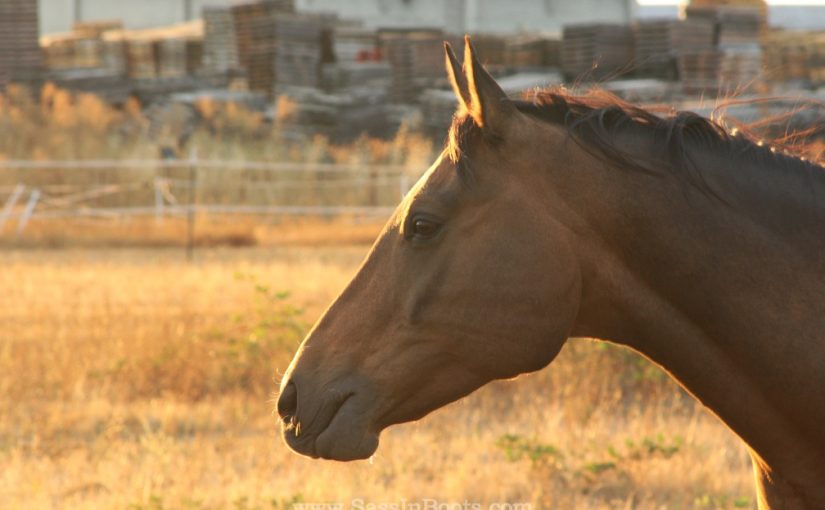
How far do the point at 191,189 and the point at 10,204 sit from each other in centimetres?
278

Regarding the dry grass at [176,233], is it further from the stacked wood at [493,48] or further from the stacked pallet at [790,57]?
the stacked pallet at [790,57]

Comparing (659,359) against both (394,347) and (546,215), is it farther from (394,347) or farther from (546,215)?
(394,347)

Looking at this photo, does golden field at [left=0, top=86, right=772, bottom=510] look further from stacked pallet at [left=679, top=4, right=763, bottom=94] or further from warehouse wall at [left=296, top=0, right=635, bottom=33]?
warehouse wall at [left=296, top=0, right=635, bottom=33]

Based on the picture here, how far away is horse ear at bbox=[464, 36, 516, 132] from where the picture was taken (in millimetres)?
2768

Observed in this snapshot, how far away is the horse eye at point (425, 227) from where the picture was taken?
2.85 m

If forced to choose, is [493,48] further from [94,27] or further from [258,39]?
[94,27]

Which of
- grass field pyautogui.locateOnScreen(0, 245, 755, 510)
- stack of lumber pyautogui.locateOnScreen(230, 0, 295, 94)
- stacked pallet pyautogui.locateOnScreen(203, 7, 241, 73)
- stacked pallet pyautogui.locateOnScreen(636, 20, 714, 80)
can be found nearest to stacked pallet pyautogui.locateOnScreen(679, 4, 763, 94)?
stacked pallet pyautogui.locateOnScreen(636, 20, 714, 80)

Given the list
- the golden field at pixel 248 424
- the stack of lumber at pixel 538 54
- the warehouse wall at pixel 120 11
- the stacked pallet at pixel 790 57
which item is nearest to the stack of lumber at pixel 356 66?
the stack of lumber at pixel 538 54

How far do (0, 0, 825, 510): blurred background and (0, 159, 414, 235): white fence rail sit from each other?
0.05m

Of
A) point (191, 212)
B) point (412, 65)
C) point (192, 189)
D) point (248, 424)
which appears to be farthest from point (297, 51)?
point (248, 424)

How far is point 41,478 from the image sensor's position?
5637mm

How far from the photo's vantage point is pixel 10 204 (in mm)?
18625

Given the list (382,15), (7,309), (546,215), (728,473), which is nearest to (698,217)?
(546,215)

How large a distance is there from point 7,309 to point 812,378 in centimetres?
920
